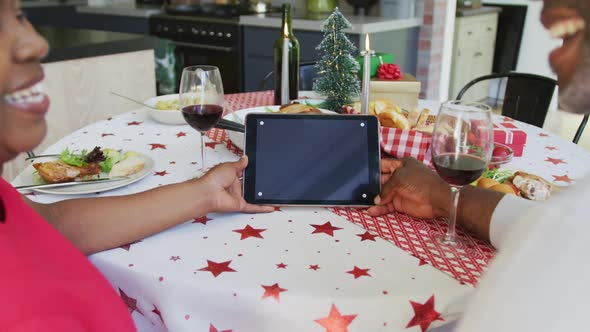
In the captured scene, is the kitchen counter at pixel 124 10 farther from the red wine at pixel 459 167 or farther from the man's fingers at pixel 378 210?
the red wine at pixel 459 167

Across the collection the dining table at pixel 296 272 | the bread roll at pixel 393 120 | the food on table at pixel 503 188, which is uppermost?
the bread roll at pixel 393 120

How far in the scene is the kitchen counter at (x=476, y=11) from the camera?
458 cm

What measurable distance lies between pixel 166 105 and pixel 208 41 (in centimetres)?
238

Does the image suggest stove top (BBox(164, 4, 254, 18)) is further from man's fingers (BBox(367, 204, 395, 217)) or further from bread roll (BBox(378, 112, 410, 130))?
man's fingers (BBox(367, 204, 395, 217))

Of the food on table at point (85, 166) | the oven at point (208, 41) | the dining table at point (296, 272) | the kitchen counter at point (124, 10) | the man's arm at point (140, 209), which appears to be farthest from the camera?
the kitchen counter at point (124, 10)

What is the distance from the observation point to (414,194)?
1.03m

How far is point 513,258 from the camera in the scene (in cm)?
42

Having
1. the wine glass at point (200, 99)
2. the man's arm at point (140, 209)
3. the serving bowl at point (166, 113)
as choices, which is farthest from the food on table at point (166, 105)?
the man's arm at point (140, 209)

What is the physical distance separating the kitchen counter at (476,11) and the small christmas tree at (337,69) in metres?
3.30

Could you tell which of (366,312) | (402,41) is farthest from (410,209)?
(402,41)

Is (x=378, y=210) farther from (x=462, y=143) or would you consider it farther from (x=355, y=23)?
(x=355, y=23)

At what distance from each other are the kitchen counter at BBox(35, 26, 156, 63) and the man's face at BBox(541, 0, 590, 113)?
2.20 metres

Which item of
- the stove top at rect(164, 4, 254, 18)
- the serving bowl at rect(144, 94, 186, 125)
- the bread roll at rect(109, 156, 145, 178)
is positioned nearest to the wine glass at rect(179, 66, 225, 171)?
the bread roll at rect(109, 156, 145, 178)

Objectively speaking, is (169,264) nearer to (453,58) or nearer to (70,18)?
(453,58)
